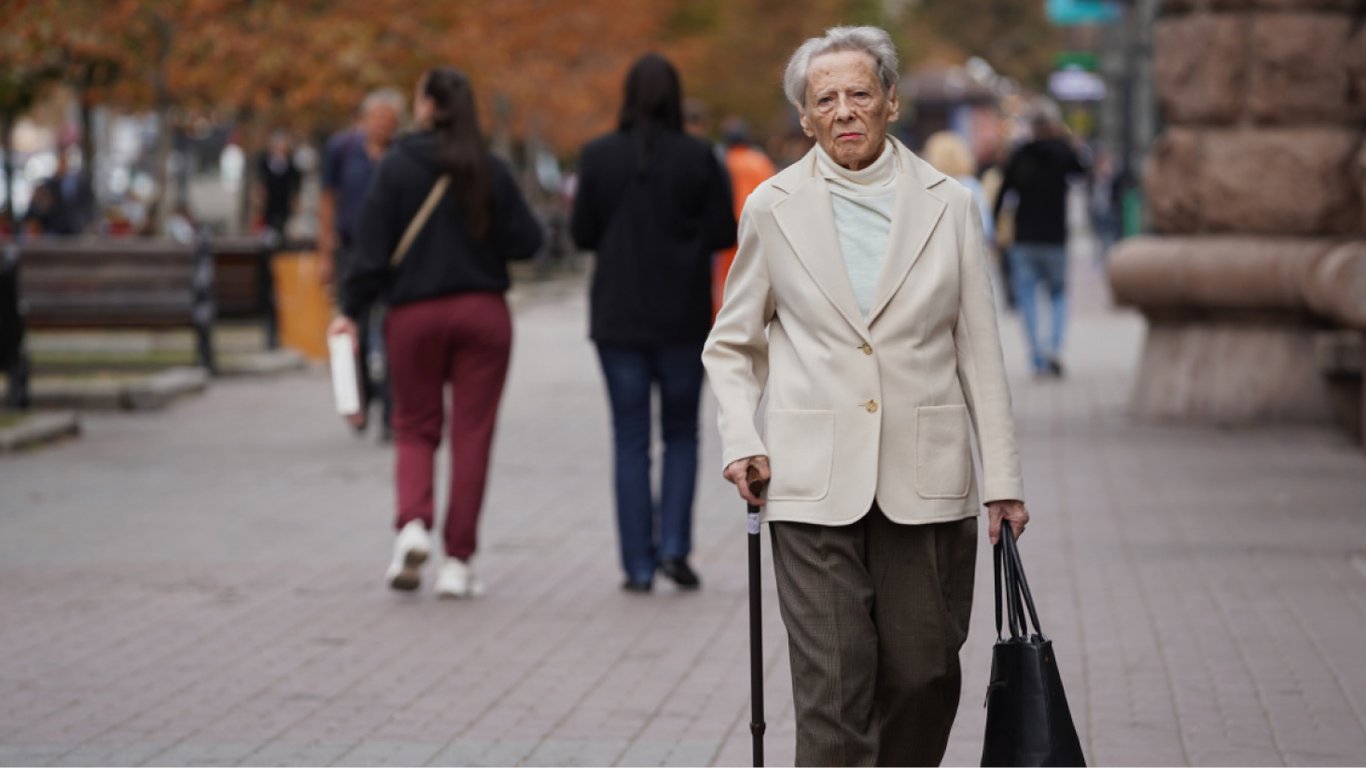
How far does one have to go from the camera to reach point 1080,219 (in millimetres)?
82625

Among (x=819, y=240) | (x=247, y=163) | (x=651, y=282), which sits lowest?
(x=247, y=163)

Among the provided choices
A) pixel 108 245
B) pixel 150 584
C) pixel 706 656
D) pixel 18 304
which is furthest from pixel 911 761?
pixel 108 245

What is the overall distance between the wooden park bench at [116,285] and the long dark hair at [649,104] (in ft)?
31.4

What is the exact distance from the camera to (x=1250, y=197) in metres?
14.7

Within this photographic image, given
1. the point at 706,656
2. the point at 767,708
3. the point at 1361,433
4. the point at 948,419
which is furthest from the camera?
the point at 1361,433

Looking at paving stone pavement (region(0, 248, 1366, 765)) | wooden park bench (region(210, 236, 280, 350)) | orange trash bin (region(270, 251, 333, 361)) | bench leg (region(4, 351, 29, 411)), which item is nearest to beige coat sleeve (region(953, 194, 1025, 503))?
paving stone pavement (region(0, 248, 1366, 765))

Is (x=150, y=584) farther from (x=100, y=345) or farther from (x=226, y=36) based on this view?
(x=226, y=36)

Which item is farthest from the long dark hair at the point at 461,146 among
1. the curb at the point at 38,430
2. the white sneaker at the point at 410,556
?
the curb at the point at 38,430

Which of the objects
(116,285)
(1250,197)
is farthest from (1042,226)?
(116,285)

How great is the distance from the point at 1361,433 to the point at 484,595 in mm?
6562

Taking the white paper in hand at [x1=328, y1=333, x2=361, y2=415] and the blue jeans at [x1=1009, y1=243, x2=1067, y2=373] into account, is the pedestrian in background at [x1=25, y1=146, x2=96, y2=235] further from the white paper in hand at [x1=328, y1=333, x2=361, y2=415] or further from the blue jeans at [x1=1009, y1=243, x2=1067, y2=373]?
the white paper in hand at [x1=328, y1=333, x2=361, y2=415]

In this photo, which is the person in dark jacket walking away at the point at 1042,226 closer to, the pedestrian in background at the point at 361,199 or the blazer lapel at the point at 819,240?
the pedestrian in background at the point at 361,199

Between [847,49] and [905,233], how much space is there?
1.25 feet

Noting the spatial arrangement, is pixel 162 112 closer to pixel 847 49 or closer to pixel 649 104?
pixel 649 104
